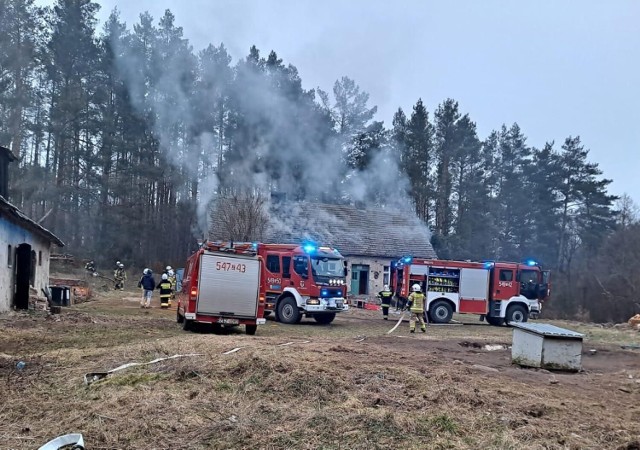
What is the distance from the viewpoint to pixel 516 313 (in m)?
22.7

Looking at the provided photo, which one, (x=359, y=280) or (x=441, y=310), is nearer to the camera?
(x=441, y=310)

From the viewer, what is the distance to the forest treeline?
29.3m

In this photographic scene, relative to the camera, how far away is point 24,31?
32.8 meters

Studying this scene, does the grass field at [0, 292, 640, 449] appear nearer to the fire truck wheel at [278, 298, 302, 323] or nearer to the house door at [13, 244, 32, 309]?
the fire truck wheel at [278, 298, 302, 323]

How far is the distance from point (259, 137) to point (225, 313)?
18.0 metres

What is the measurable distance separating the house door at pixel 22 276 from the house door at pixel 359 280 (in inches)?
809

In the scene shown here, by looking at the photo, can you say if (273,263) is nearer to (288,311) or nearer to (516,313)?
(288,311)

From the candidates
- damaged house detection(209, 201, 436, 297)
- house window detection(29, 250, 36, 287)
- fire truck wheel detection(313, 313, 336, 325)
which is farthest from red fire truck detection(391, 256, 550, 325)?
house window detection(29, 250, 36, 287)

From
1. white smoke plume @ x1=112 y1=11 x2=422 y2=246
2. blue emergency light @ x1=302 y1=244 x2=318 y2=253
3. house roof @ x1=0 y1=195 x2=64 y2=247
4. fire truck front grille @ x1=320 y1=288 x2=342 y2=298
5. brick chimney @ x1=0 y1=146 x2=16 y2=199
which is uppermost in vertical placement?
white smoke plume @ x1=112 y1=11 x2=422 y2=246

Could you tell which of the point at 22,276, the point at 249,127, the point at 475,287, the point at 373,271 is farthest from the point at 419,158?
the point at 22,276

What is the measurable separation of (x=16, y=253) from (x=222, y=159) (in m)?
13.8

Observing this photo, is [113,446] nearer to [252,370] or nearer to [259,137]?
[252,370]

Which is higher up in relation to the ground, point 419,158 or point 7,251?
point 419,158

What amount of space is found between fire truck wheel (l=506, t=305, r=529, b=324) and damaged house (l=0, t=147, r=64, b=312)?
1805 centimetres
